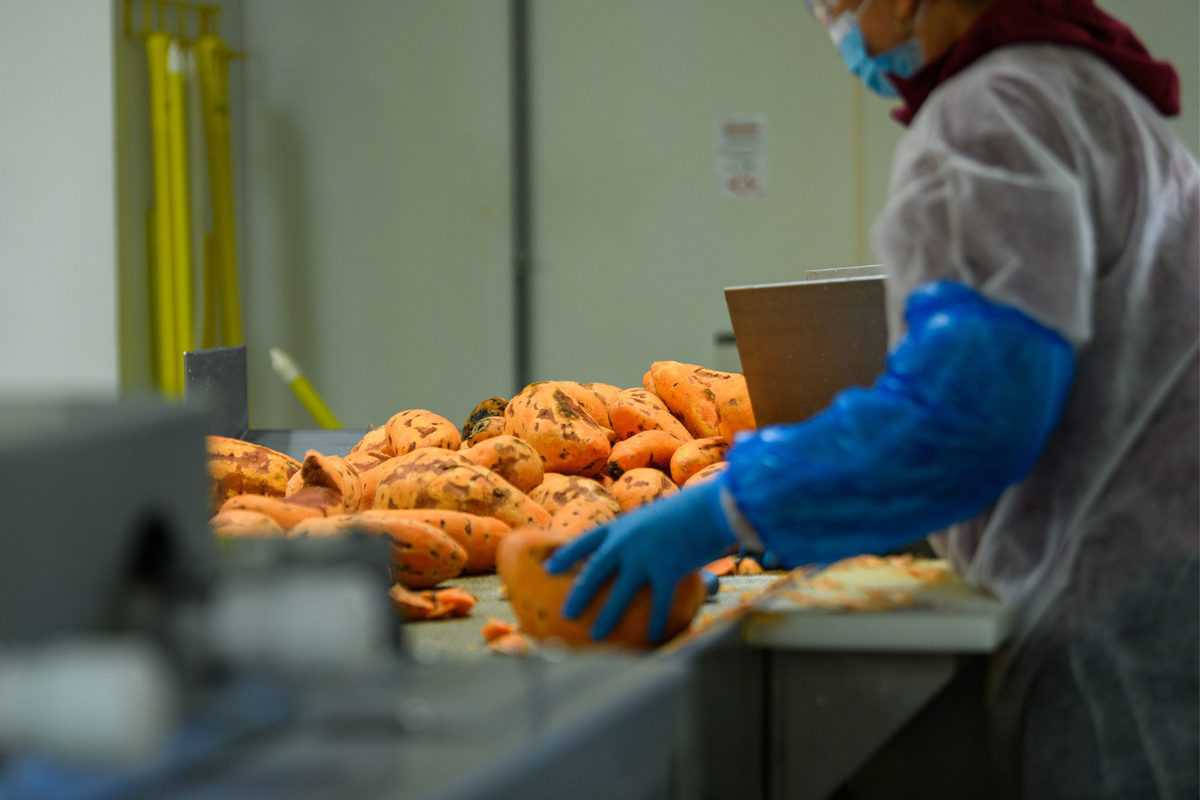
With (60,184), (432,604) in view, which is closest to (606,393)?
(432,604)

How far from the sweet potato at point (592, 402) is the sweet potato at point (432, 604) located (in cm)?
75

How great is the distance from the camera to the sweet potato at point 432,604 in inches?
49.4

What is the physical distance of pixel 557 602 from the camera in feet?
3.48

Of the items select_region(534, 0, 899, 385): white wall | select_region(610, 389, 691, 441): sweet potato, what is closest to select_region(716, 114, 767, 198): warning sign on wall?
select_region(534, 0, 899, 385): white wall

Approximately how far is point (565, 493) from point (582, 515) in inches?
3.8

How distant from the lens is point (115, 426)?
1.89 feet

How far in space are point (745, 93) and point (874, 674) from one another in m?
3.21

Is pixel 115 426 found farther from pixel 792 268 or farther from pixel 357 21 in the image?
pixel 357 21

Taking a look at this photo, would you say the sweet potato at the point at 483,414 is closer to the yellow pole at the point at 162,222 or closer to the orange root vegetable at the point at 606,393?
the orange root vegetable at the point at 606,393

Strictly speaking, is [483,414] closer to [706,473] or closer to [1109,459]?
[706,473]

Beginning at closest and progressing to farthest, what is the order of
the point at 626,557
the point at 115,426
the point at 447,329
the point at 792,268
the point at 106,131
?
the point at 115,426 < the point at 626,557 < the point at 106,131 < the point at 792,268 < the point at 447,329

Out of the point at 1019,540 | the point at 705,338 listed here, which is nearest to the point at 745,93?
the point at 705,338

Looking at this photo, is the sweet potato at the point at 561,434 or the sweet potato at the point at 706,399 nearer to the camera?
the sweet potato at the point at 561,434

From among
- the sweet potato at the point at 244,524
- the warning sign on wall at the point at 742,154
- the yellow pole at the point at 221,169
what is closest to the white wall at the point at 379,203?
the yellow pole at the point at 221,169
